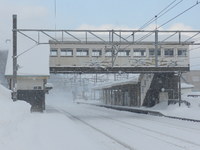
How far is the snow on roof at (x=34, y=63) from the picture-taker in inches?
1868

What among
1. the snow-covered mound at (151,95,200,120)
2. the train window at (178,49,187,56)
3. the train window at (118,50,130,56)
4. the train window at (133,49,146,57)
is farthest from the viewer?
the train window at (178,49,187,56)

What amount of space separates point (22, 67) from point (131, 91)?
2306cm

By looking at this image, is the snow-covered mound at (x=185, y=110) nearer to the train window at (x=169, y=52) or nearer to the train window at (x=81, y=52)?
the train window at (x=169, y=52)

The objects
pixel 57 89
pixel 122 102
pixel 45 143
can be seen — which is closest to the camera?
pixel 45 143

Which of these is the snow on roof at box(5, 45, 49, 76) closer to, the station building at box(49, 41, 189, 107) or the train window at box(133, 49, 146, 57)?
the station building at box(49, 41, 189, 107)

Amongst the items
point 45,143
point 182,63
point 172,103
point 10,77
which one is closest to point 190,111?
point 172,103

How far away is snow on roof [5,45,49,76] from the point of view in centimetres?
4744

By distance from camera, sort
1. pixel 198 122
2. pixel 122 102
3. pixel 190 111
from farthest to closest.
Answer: pixel 122 102 → pixel 190 111 → pixel 198 122

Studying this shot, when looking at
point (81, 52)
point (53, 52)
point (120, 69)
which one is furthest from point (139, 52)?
point (53, 52)

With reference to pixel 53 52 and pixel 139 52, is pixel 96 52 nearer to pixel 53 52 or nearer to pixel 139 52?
pixel 53 52

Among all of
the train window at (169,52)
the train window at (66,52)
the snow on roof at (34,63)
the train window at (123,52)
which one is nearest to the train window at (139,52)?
the train window at (123,52)

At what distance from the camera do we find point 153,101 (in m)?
55.9

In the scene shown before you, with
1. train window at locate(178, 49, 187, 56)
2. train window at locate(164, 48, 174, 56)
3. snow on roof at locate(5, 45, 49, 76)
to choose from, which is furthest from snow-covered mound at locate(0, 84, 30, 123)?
train window at locate(178, 49, 187, 56)

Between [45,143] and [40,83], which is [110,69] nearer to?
[40,83]
